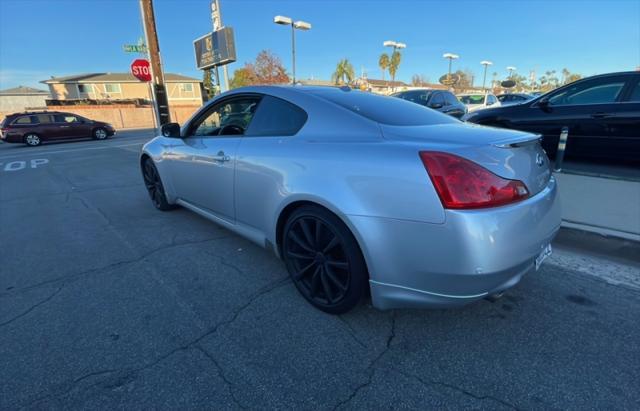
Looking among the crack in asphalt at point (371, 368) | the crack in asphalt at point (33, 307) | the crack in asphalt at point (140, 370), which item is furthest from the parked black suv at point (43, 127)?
the crack in asphalt at point (371, 368)

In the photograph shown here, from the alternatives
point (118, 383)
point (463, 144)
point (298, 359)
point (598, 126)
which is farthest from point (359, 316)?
point (598, 126)

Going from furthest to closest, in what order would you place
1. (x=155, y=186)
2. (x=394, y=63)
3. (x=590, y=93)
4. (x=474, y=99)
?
(x=394, y=63)
(x=474, y=99)
(x=590, y=93)
(x=155, y=186)

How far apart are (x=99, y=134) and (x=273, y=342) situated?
2003cm

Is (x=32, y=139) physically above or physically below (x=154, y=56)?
below

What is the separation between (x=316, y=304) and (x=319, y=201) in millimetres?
784

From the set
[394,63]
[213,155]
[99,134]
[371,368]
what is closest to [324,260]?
[371,368]

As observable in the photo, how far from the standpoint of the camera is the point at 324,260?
92.4 inches

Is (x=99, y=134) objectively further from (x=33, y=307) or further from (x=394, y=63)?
(x=394, y=63)

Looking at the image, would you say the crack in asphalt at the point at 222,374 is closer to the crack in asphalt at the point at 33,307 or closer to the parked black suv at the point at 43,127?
the crack in asphalt at the point at 33,307

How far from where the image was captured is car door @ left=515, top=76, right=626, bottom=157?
5.30 m

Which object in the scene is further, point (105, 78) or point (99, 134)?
point (105, 78)

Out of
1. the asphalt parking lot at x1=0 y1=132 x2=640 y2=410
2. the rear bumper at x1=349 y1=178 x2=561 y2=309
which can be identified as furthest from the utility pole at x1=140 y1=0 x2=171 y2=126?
the rear bumper at x1=349 y1=178 x2=561 y2=309

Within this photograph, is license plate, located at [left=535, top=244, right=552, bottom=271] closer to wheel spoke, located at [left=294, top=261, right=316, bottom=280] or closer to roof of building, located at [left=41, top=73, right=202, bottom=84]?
wheel spoke, located at [left=294, top=261, right=316, bottom=280]

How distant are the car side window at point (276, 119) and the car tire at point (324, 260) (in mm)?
650
